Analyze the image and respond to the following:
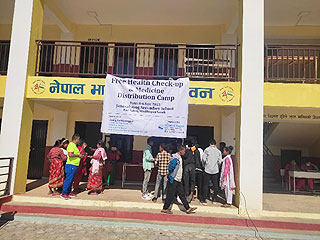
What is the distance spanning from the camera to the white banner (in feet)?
21.6

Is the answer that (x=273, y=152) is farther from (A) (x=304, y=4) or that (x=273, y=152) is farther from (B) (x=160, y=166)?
Result: (B) (x=160, y=166)

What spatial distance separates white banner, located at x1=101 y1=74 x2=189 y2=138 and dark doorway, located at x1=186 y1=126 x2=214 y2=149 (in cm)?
334

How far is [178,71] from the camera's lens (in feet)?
32.2

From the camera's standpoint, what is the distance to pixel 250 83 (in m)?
6.53

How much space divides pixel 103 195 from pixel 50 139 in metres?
3.99

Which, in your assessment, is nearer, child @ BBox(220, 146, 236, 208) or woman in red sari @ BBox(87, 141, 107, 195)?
child @ BBox(220, 146, 236, 208)

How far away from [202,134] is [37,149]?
6354mm

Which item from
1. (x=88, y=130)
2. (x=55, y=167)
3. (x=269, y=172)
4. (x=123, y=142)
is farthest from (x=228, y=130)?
(x=55, y=167)

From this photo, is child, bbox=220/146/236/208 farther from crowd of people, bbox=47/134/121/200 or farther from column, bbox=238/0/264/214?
crowd of people, bbox=47/134/121/200

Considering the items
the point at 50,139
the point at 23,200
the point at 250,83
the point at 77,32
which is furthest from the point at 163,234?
the point at 77,32

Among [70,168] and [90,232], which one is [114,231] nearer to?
[90,232]

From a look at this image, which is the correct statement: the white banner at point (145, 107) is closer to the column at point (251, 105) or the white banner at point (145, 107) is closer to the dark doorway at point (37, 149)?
the column at point (251, 105)

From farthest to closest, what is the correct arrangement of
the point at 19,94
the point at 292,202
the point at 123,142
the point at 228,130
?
the point at 123,142
the point at 228,130
the point at 292,202
the point at 19,94

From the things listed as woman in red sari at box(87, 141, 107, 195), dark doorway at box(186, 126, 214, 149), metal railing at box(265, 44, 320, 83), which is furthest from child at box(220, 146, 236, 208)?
woman in red sari at box(87, 141, 107, 195)
